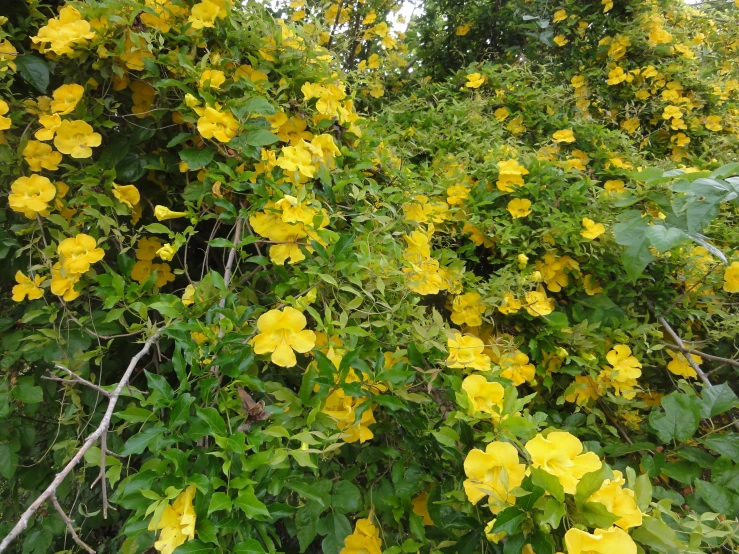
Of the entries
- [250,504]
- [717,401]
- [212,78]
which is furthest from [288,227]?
[717,401]

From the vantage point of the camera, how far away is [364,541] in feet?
2.94

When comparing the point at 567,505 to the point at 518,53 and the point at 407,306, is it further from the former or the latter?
the point at 518,53

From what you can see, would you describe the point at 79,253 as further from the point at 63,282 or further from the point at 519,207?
the point at 519,207

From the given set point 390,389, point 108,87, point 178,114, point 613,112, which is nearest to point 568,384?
point 390,389

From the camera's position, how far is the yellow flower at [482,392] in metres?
0.83

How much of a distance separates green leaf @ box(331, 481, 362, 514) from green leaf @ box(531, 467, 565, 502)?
16.1 inches

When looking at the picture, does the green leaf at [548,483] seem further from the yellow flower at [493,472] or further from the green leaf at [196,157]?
the green leaf at [196,157]

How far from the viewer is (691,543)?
671mm

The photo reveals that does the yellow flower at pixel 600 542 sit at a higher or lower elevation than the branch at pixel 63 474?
higher

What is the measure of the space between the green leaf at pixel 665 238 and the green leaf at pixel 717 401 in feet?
1.34

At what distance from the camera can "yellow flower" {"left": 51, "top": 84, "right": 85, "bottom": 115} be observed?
3.47 feet

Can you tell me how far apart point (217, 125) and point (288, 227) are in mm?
320

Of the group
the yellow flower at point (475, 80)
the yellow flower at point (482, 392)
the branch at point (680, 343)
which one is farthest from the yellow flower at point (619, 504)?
the yellow flower at point (475, 80)

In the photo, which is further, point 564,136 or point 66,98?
point 564,136
